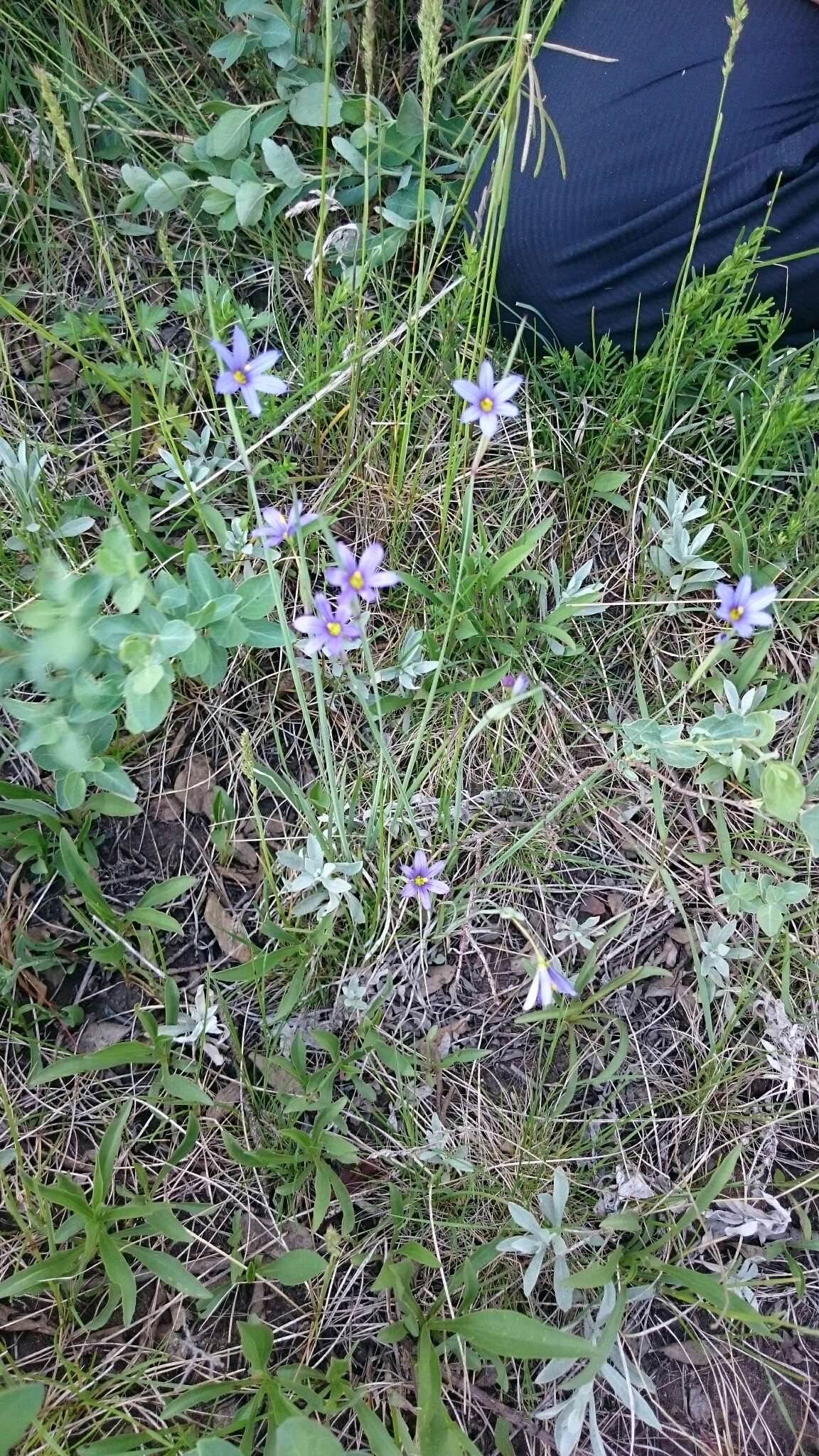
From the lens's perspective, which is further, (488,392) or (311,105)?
(311,105)

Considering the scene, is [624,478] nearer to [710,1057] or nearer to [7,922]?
[710,1057]

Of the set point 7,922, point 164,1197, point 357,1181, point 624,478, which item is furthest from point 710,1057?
point 7,922

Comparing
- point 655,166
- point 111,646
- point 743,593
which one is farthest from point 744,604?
point 655,166

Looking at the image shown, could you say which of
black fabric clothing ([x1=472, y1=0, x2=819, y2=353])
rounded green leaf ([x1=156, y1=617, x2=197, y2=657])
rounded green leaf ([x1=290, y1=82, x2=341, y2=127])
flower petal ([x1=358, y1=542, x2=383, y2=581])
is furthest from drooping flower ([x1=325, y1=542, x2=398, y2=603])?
rounded green leaf ([x1=290, y1=82, x2=341, y2=127])

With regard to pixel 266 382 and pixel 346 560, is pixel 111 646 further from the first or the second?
pixel 266 382

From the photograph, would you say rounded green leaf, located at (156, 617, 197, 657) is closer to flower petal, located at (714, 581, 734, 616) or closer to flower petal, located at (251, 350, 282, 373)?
flower petal, located at (251, 350, 282, 373)

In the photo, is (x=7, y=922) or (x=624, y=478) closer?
(x=7, y=922)

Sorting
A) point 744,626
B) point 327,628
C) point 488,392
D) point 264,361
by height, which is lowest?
point 744,626
